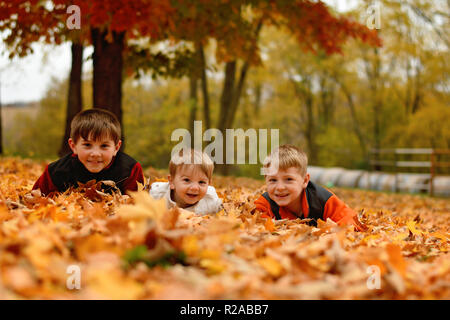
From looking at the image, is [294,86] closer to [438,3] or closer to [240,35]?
[438,3]

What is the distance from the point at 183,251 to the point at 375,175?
1599 cm

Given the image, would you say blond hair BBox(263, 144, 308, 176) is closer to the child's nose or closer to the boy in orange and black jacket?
the boy in orange and black jacket

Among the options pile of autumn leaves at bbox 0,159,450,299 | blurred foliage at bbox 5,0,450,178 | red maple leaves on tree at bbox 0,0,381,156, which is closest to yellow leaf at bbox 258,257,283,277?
pile of autumn leaves at bbox 0,159,450,299

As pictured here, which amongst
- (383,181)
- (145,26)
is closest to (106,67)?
(145,26)

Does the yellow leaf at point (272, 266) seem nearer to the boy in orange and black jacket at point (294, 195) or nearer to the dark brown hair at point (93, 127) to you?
the boy in orange and black jacket at point (294, 195)

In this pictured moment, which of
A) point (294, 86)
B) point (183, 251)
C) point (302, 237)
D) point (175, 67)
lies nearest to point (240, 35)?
point (175, 67)

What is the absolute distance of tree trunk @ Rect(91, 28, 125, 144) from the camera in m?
6.14

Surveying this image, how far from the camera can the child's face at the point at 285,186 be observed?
2.95 meters

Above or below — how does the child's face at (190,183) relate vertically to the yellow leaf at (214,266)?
above

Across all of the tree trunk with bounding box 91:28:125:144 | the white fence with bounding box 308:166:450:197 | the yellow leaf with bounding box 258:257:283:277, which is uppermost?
the tree trunk with bounding box 91:28:125:144

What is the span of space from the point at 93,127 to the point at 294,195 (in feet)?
5.29

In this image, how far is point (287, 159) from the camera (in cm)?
294

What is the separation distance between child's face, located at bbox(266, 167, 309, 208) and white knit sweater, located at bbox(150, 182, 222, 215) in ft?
1.39

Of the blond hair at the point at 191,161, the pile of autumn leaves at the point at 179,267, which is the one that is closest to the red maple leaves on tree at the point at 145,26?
the blond hair at the point at 191,161
